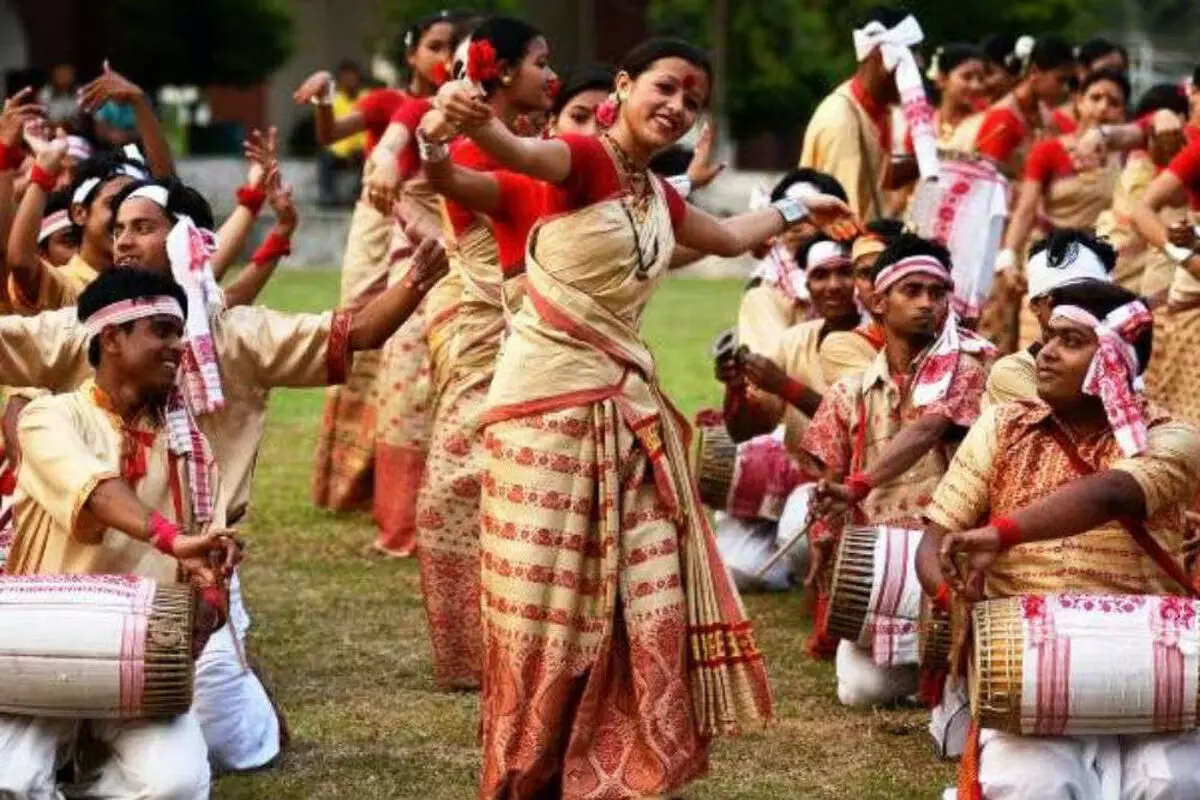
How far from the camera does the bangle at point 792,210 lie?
7.31 meters

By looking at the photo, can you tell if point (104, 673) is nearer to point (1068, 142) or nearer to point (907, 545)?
point (907, 545)

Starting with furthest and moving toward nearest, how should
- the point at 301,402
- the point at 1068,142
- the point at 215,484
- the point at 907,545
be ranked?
the point at 301,402 < the point at 1068,142 < the point at 907,545 < the point at 215,484

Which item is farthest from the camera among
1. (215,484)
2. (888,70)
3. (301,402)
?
(301,402)

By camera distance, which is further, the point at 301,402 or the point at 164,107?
the point at 164,107

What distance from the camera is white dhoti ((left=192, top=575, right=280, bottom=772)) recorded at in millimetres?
7359

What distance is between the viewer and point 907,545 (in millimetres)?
8141

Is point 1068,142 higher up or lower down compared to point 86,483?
lower down

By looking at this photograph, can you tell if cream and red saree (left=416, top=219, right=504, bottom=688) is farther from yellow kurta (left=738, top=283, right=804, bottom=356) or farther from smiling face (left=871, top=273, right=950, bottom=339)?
yellow kurta (left=738, top=283, right=804, bottom=356)

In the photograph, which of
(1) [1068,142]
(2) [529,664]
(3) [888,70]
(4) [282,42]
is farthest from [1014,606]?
(4) [282,42]

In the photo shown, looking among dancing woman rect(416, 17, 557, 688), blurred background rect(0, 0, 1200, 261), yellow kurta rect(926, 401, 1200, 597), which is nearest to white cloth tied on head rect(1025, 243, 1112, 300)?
yellow kurta rect(926, 401, 1200, 597)

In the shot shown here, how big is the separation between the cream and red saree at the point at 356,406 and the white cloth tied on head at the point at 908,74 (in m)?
2.05

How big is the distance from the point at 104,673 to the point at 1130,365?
2.44 metres

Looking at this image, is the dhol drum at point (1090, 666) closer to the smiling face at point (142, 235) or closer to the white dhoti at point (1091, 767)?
the white dhoti at point (1091, 767)

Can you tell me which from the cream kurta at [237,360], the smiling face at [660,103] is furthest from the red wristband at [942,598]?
the cream kurta at [237,360]
